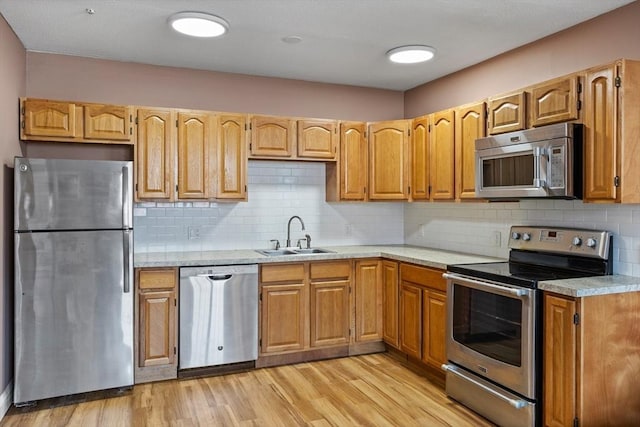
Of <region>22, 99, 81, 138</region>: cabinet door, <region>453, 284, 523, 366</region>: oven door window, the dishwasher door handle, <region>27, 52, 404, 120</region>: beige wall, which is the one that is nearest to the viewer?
<region>453, 284, 523, 366</region>: oven door window

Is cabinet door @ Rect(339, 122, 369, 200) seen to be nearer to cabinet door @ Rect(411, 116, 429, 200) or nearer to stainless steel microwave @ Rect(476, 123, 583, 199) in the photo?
cabinet door @ Rect(411, 116, 429, 200)

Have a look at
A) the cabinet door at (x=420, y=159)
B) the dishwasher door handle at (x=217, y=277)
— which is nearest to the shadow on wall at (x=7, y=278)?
the dishwasher door handle at (x=217, y=277)

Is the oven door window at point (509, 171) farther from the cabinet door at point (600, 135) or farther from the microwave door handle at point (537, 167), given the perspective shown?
the cabinet door at point (600, 135)

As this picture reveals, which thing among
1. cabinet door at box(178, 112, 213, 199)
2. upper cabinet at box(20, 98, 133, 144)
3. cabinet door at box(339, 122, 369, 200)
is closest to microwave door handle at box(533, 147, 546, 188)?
cabinet door at box(339, 122, 369, 200)

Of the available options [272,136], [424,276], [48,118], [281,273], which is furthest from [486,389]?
[48,118]

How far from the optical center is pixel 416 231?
502 cm

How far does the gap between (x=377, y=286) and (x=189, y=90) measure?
2448mm

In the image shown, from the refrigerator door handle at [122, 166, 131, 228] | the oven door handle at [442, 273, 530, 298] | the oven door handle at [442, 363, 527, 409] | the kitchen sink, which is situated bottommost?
the oven door handle at [442, 363, 527, 409]

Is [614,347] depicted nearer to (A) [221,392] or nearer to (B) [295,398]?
(B) [295,398]

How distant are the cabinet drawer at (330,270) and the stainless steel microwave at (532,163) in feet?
4.29

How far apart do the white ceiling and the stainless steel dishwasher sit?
1.75 metres

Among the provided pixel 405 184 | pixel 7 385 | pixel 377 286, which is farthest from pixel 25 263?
pixel 405 184

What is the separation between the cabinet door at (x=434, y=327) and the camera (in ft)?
11.7

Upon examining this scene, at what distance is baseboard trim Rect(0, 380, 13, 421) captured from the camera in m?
3.06
